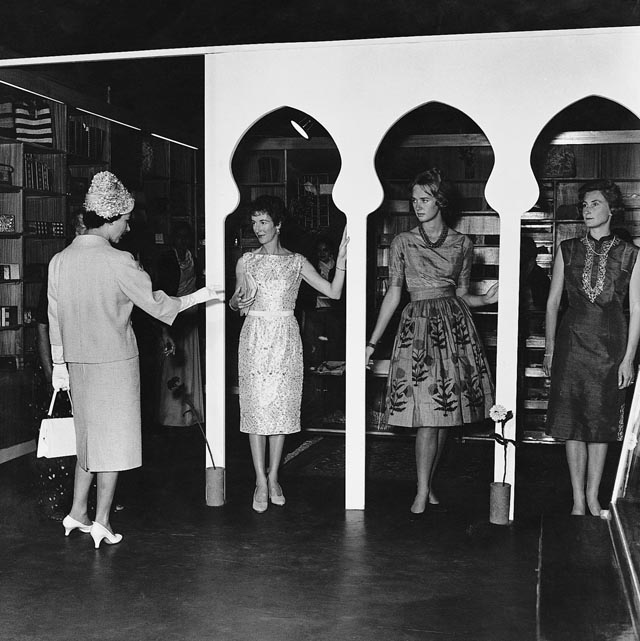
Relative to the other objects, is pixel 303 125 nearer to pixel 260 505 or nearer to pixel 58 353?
pixel 260 505

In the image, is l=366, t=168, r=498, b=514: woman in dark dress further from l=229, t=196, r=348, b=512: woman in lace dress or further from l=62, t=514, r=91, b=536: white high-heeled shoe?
l=62, t=514, r=91, b=536: white high-heeled shoe

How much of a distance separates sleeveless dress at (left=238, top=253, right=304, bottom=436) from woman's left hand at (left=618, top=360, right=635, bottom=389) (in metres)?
1.71

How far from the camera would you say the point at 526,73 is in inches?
194

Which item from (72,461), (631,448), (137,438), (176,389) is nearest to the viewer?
(631,448)

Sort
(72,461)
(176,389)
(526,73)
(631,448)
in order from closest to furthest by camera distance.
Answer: (631,448), (526,73), (72,461), (176,389)

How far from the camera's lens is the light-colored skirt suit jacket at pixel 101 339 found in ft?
14.5

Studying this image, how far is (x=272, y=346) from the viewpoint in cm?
524

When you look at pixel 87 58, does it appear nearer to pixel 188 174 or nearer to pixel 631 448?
pixel 631 448

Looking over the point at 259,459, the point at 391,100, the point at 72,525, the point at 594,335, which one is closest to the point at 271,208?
the point at 391,100

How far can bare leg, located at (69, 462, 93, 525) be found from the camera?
463 cm

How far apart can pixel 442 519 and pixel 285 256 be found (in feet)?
5.40

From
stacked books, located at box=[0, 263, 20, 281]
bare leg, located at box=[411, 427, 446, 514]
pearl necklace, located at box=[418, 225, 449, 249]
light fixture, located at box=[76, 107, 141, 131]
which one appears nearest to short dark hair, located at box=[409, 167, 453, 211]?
pearl necklace, located at box=[418, 225, 449, 249]

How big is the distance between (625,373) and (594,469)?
20.5 inches

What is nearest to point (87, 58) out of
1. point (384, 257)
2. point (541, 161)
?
point (384, 257)
